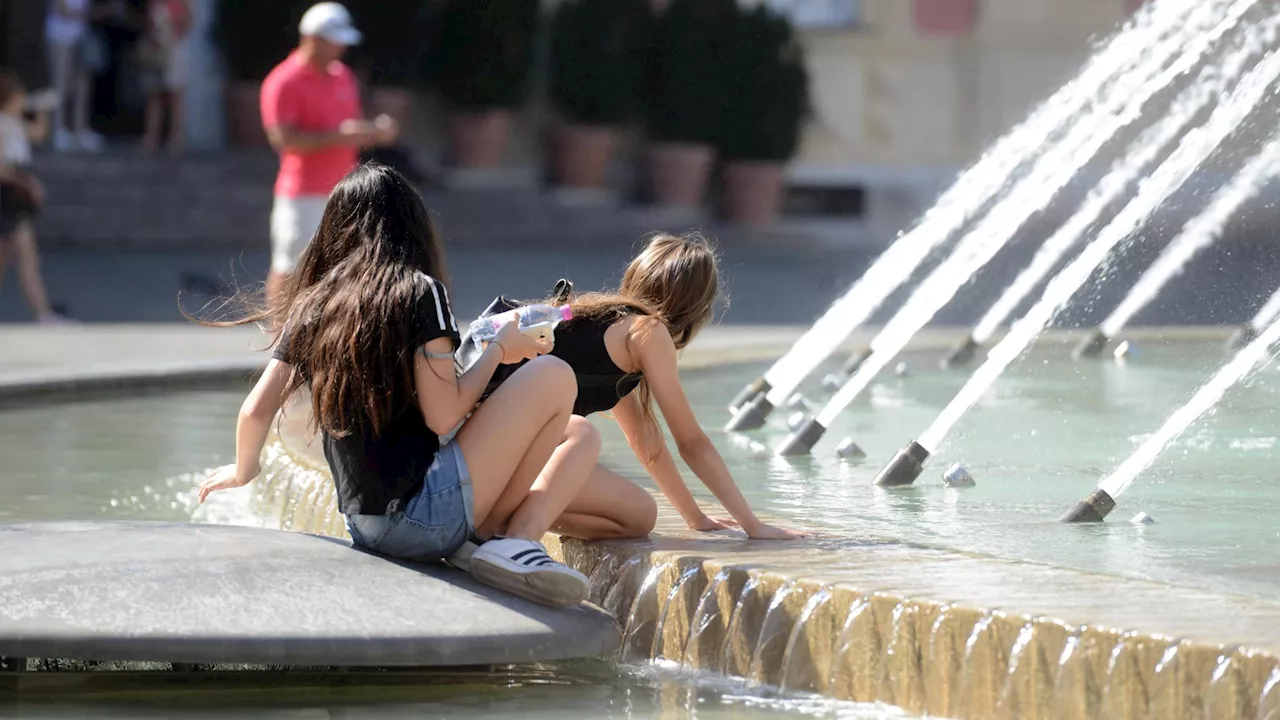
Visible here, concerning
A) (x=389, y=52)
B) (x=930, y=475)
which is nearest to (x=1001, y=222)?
(x=930, y=475)

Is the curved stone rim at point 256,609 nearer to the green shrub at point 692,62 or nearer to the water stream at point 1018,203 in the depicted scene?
the water stream at point 1018,203

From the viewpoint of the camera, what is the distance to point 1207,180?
1574 cm

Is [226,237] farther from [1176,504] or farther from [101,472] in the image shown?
[1176,504]

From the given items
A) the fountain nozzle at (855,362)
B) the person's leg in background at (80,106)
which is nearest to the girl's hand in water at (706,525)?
the fountain nozzle at (855,362)

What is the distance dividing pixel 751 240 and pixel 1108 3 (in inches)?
174

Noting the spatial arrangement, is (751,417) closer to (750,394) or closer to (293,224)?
(750,394)

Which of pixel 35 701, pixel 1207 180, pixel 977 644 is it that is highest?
pixel 1207 180

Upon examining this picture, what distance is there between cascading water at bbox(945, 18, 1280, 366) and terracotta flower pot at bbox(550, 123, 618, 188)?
417cm

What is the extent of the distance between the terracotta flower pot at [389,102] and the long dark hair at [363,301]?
13.7 metres

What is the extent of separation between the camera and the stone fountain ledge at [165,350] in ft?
28.3

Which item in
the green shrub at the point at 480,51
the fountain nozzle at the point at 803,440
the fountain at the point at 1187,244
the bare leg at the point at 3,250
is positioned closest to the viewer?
the fountain nozzle at the point at 803,440

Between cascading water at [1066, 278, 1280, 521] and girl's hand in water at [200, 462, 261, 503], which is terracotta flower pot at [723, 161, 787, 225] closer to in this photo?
cascading water at [1066, 278, 1280, 521]

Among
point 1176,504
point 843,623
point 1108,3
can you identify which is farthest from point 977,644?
point 1108,3

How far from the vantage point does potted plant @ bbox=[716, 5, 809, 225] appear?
62.6 feet
